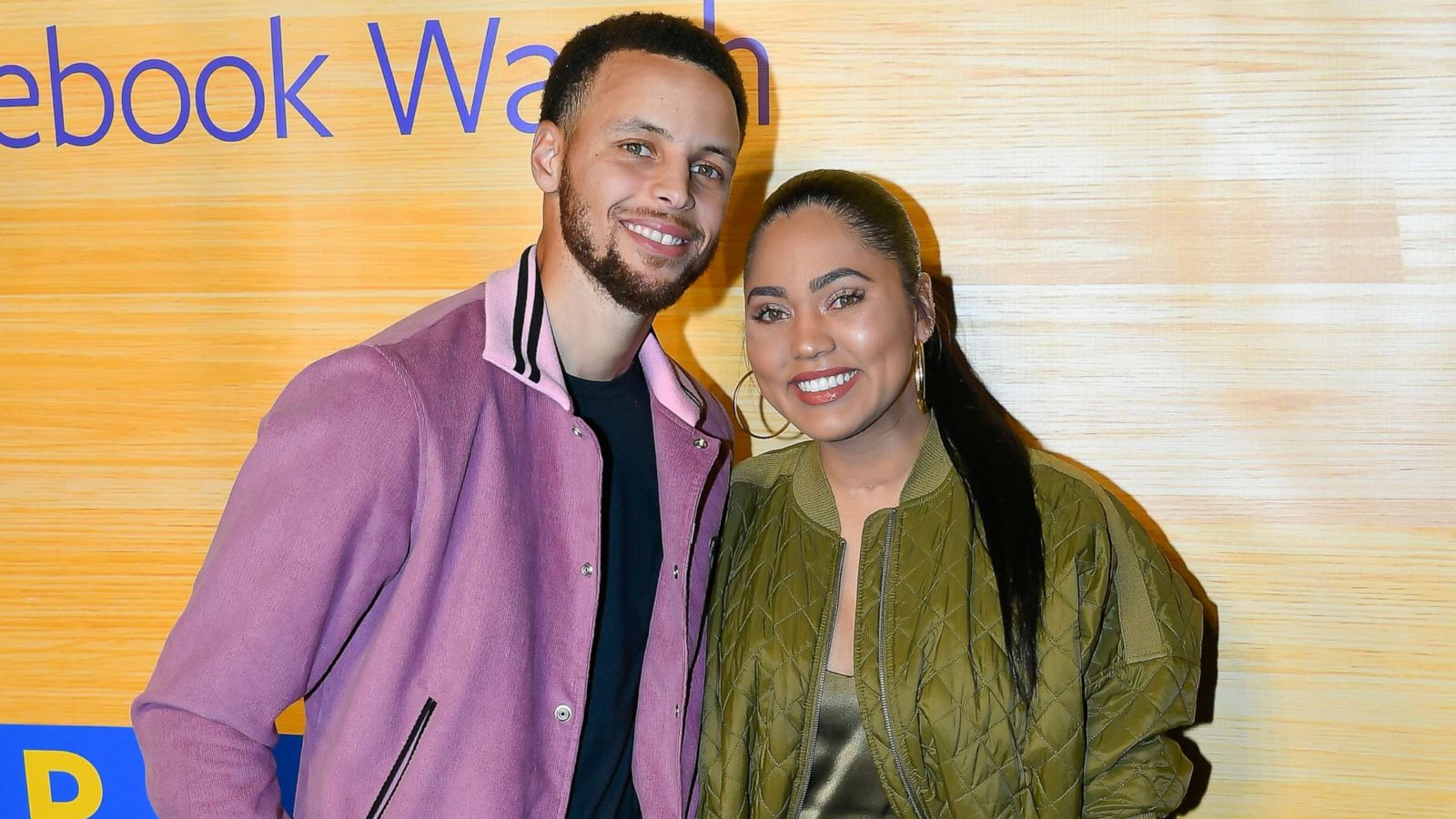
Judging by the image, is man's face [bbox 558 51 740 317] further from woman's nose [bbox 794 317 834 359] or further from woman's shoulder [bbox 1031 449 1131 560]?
woman's shoulder [bbox 1031 449 1131 560]

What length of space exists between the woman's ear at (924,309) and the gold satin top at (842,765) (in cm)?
51

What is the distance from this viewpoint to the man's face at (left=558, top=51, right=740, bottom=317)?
60.4 inches

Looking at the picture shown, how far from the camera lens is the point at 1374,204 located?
1.98m

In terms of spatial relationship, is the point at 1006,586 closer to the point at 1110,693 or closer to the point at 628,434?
the point at 1110,693

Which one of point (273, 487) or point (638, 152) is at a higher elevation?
point (638, 152)

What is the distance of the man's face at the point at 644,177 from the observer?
1535mm

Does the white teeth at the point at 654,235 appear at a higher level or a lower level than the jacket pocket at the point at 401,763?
higher

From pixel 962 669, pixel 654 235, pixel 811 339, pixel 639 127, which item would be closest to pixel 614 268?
pixel 654 235

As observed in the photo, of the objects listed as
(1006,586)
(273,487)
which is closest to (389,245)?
(273,487)

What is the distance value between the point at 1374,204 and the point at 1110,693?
987 millimetres

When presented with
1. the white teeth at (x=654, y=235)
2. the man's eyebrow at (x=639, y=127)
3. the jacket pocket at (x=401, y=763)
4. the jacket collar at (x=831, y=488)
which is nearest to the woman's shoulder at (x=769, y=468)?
the jacket collar at (x=831, y=488)

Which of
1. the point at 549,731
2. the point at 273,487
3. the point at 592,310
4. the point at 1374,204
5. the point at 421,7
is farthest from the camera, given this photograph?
the point at 421,7

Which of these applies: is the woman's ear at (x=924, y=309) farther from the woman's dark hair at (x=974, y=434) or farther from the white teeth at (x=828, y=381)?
the white teeth at (x=828, y=381)

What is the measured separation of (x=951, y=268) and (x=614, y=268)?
794 mm
